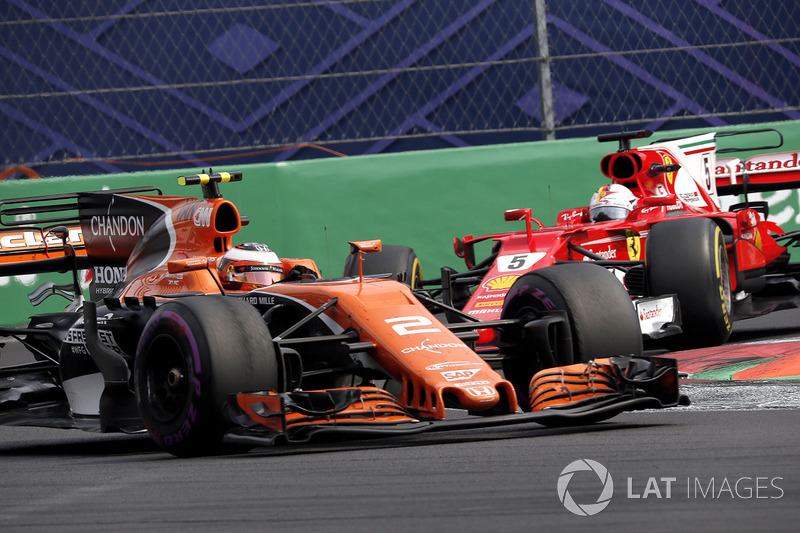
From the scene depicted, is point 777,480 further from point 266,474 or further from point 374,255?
point 374,255

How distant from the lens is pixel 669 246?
8.26m

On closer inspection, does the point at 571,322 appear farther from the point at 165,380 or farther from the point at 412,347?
the point at 165,380

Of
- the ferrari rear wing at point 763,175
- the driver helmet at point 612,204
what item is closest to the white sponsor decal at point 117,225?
the driver helmet at point 612,204

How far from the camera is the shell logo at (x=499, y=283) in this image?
8259mm

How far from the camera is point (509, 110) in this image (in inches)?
553

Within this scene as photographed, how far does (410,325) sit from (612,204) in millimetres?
4471

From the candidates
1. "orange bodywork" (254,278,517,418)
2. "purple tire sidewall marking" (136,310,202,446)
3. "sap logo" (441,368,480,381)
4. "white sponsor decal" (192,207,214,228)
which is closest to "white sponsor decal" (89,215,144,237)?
"white sponsor decal" (192,207,214,228)

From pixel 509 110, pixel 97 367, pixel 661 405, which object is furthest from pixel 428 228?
pixel 661 405

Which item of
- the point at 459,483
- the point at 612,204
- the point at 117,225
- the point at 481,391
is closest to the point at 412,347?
the point at 481,391

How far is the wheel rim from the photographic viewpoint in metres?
5.04

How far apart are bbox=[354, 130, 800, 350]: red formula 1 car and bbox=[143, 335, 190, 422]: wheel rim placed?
6.52 ft

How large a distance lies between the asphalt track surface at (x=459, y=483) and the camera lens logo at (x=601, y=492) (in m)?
0.02

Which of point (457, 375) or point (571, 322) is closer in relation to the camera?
point (457, 375)

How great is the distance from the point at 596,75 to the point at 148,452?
9128mm
